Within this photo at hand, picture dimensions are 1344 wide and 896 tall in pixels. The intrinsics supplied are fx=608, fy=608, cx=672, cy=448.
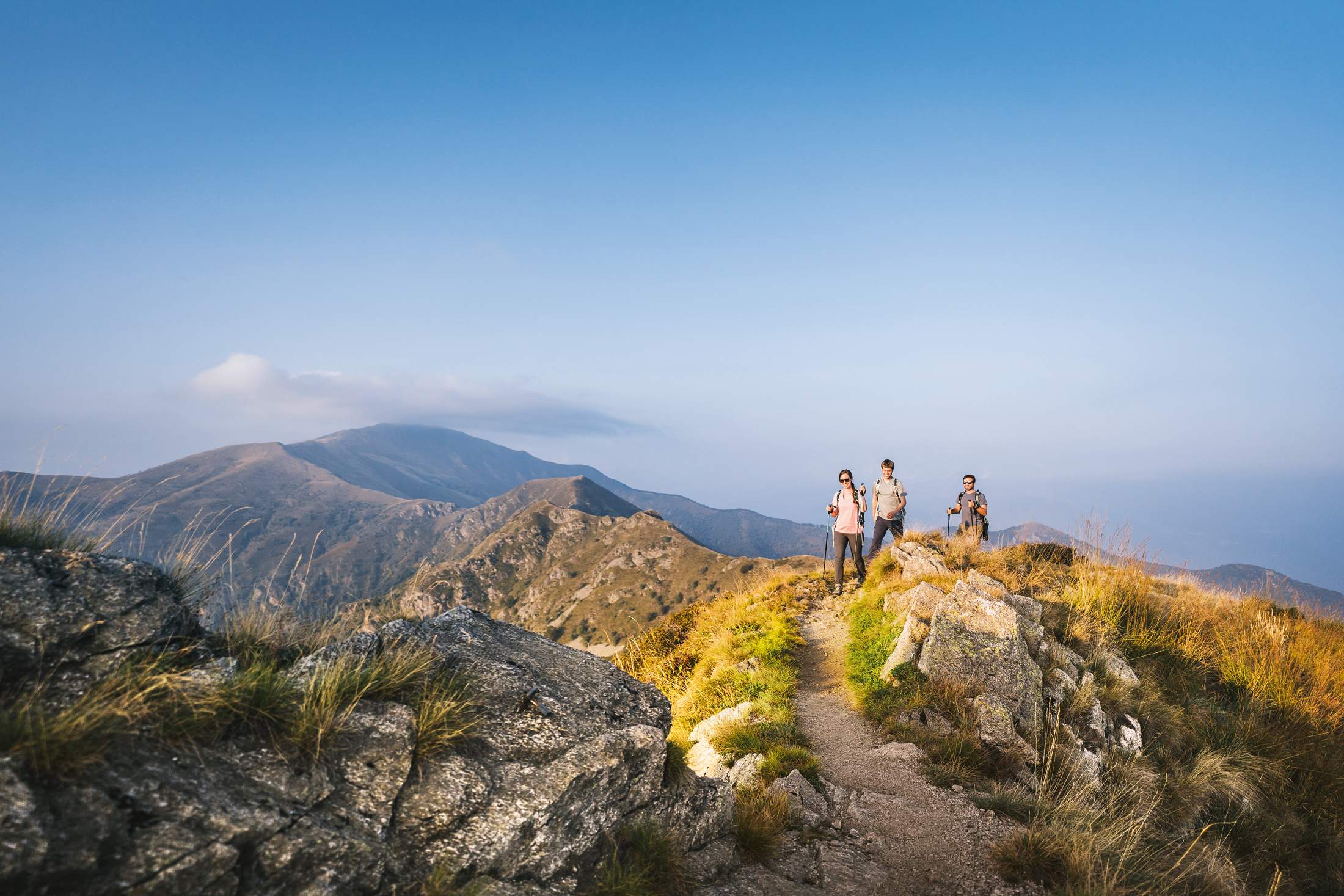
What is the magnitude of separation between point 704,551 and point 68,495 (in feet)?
556

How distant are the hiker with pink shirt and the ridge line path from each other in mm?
5734

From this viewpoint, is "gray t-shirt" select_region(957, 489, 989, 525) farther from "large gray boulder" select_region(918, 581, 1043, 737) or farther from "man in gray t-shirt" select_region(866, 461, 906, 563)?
"large gray boulder" select_region(918, 581, 1043, 737)

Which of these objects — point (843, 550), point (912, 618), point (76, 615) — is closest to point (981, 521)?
point (843, 550)

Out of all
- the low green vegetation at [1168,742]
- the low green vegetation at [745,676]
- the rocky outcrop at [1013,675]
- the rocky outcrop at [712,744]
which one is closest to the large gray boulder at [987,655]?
the rocky outcrop at [1013,675]

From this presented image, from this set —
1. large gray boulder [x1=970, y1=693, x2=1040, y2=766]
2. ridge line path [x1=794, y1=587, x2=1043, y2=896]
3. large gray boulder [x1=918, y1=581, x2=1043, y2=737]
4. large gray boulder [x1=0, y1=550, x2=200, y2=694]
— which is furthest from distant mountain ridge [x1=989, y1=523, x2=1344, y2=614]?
large gray boulder [x1=0, y1=550, x2=200, y2=694]

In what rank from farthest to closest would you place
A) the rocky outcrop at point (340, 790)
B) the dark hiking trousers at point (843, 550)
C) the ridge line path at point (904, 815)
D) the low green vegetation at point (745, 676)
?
the dark hiking trousers at point (843, 550) < the low green vegetation at point (745, 676) < the ridge line path at point (904, 815) < the rocky outcrop at point (340, 790)

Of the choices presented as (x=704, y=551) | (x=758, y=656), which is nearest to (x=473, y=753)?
(x=758, y=656)

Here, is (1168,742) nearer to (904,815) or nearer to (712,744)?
(904,815)

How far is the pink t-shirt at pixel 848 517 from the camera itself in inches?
663

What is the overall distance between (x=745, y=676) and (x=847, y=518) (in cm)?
561

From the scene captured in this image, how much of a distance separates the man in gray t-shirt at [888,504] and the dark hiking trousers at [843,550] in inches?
55.0

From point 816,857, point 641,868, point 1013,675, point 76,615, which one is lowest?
point 816,857

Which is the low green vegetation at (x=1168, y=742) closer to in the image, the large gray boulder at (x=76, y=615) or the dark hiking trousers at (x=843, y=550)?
the dark hiking trousers at (x=843, y=550)

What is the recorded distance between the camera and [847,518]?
17094mm
